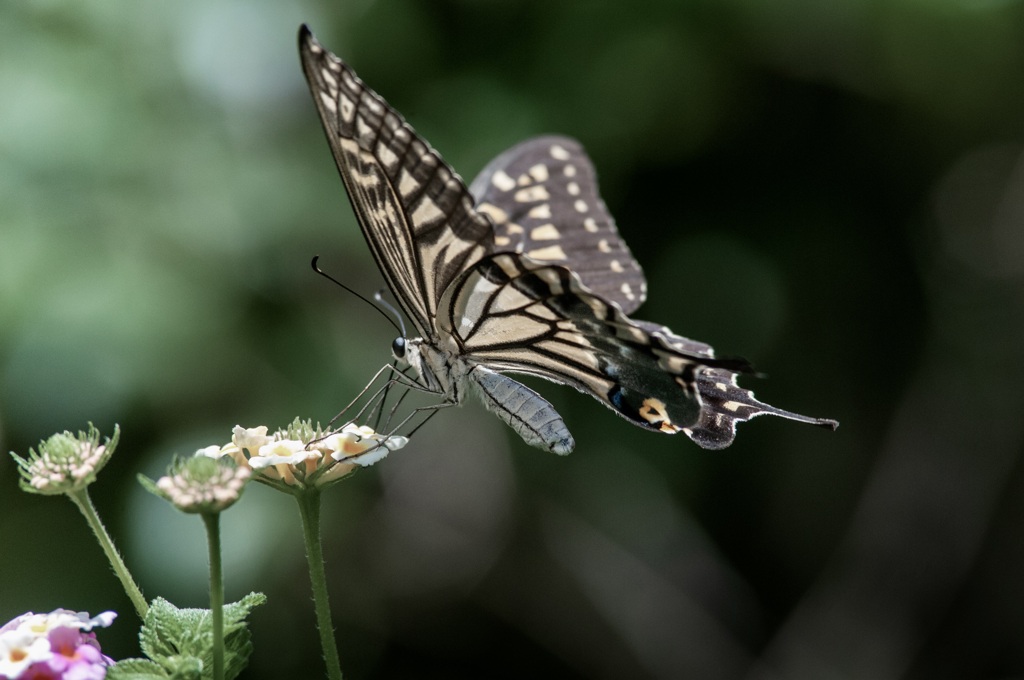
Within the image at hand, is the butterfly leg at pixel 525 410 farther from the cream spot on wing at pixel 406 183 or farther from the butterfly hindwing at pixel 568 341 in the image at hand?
the cream spot on wing at pixel 406 183

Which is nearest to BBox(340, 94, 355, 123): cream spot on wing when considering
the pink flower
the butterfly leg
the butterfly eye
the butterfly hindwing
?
the butterfly hindwing

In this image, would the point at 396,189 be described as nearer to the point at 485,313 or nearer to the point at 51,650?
the point at 485,313

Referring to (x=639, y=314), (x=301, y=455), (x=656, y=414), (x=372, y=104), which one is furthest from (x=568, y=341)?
(x=639, y=314)

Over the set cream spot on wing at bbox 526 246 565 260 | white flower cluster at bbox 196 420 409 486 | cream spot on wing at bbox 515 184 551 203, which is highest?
cream spot on wing at bbox 515 184 551 203

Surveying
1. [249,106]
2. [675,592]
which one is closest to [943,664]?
[675,592]

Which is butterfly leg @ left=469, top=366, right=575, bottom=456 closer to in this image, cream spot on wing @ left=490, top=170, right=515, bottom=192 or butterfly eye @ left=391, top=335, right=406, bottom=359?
butterfly eye @ left=391, top=335, right=406, bottom=359

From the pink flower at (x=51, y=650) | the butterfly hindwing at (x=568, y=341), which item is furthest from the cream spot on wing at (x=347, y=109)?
the pink flower at (x=51, y=650)
